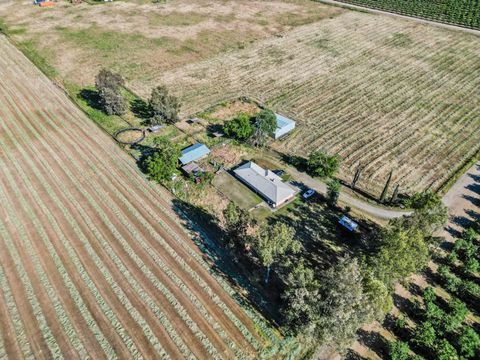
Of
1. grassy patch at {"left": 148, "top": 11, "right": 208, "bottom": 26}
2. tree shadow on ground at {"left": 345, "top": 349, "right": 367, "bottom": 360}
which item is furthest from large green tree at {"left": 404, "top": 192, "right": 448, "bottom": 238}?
grassy patch at {"left": 148, "top": 11, "right": 208, "bottom": 26}

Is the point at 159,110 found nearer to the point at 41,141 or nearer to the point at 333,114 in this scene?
the point at 41,141

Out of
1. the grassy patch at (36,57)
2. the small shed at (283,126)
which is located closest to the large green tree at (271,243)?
the small shed at (283,126)

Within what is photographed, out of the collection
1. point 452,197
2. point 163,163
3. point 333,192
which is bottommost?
point 452,197

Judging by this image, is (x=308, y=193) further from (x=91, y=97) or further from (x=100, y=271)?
(x=91, y=97)

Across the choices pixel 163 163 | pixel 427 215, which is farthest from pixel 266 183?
pixel 427 215

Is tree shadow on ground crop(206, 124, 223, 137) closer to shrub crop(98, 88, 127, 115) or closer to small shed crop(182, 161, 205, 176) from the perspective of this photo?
small shed crop(182, 161, 205, 176)
